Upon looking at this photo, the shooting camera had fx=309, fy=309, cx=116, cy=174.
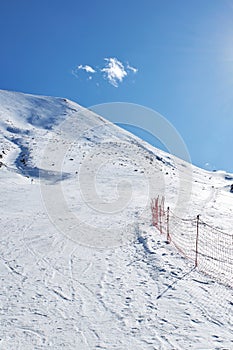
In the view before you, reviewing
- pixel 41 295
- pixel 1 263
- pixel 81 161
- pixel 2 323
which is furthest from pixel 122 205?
pixel 81 161

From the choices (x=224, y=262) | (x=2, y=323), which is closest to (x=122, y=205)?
(x=224, y=262)

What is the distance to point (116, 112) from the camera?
19000mm

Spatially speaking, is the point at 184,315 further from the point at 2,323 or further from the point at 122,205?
the point at 122,205

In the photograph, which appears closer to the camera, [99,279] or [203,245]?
[99,279]

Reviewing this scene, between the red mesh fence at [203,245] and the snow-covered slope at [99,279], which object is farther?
the red mesh fence at [203,245]

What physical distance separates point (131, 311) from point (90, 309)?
84 cm

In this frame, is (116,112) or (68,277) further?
(116,112)

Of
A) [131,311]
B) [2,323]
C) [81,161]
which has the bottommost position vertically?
[2,323]

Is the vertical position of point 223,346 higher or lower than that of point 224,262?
lower

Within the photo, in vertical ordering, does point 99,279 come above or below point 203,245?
below

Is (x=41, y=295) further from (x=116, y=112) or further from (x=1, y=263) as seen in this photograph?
(x=116, y=112)

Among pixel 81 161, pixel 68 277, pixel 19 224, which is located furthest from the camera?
pixel 81 161

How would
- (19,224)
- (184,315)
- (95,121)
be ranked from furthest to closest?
(95,121)
(19,224)
(184,315)

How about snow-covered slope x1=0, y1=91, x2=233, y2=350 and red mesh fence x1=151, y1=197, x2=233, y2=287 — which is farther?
red mesh fence x1=151, y1=197, x2=233, y2=287
